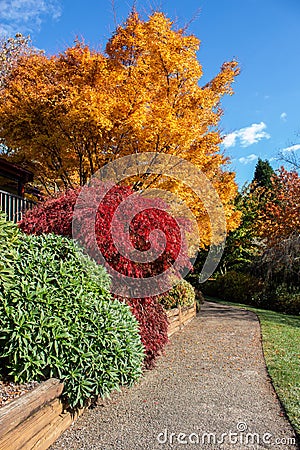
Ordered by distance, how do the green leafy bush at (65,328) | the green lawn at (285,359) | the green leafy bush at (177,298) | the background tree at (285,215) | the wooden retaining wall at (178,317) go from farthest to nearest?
the background tree at (285,215) < the green leafy bush at (177,298) < the wooden retaining wall at (178,317) < the green lawn at (285,359) < the green leafy bush at (65,328)

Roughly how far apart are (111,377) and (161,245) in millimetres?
1964

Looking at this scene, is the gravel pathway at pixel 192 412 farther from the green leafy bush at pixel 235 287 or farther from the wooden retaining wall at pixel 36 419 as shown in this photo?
the green leafy bush at pixel 235 287

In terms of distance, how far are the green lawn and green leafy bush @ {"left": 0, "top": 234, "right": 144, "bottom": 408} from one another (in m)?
1.61

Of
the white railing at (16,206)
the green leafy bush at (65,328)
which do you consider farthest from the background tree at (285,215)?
the green leafy bush at (65,328)

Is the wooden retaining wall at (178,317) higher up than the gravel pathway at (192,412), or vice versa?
the wooden retaining wall at (178,317)

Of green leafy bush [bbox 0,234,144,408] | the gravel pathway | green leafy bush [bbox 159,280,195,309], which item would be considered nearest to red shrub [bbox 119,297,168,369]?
the gravel pathway

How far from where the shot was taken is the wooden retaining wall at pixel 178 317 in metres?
7.39

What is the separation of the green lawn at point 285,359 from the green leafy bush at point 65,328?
1610 mm

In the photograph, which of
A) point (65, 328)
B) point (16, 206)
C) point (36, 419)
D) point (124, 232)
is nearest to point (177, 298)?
point (16, 206)

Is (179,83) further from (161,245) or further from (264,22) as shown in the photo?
(161,245)

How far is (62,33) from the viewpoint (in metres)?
9.23

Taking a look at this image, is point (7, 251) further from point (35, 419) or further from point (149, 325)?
point (149, 325)

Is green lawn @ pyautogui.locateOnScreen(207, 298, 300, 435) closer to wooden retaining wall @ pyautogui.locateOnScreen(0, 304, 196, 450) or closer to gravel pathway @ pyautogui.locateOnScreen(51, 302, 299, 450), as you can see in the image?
gravel pathway @ pyautogui.locateOnScreen(51, 302, 299, 450)

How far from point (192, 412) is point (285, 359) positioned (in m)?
2.71
